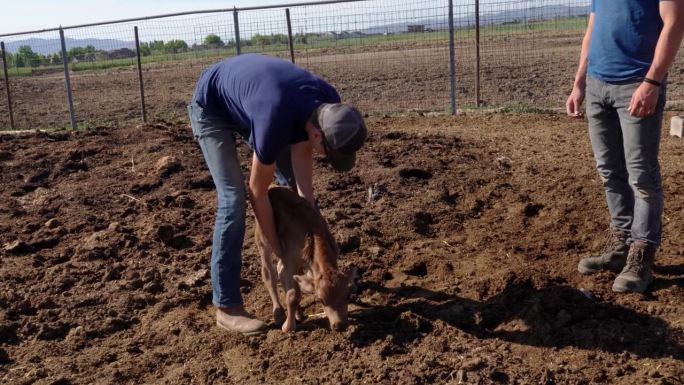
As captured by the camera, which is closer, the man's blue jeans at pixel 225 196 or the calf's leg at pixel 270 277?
the man's blue jeans at pixel 225 196

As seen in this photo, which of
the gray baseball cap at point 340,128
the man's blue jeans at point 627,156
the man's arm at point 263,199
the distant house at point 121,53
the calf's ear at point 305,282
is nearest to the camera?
the gray baseball cap at point 340,128

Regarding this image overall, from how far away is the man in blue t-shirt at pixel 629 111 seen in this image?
4.38 metres

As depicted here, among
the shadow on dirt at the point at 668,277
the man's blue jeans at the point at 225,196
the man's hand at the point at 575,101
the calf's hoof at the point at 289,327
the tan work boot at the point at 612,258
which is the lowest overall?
the calf's hoof at the point at 289,327

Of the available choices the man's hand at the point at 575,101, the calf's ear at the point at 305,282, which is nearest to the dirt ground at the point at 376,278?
the calf's ear at the point at 305,282

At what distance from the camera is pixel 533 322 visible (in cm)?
455

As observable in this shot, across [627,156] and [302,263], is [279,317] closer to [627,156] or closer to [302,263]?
[302,263]

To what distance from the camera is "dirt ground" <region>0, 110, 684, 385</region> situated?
14.1 feet

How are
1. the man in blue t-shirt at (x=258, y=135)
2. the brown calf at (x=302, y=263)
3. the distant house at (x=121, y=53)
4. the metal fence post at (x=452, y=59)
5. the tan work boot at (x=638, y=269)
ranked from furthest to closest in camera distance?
the distant house at (x=121, y=53), the metal fence post at (x=452, y=59), the tan work boot at (x=638, y=269), the brown calf at (x=302, y=263), the man in blue t-shirt at (x=258, y=135)

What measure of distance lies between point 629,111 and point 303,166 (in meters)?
2.12

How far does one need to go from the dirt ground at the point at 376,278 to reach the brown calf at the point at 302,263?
22 centimetres

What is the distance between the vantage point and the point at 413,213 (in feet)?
22.7

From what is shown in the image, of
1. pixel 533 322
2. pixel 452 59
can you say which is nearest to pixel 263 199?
pixel 533 322

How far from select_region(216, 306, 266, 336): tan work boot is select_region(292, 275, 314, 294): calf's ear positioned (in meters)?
0.41

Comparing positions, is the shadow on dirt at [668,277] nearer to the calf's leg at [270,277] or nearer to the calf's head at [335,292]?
the calf's head at [335,292]
